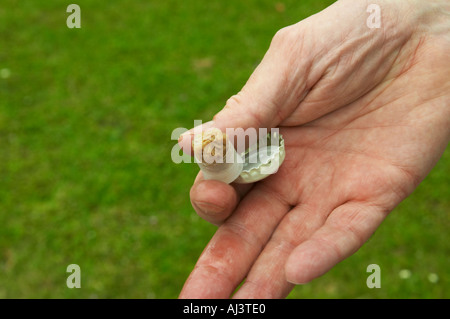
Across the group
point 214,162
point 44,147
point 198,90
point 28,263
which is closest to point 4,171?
point 44,147

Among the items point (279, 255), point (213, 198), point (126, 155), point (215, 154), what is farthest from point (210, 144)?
point (126, 155)

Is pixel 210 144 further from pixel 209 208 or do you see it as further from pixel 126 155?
pixel 126 155

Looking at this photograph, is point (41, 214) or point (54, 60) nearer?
point (41, 214)

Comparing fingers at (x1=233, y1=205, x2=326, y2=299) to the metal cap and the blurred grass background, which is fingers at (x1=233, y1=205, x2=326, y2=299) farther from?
the blurred grass background

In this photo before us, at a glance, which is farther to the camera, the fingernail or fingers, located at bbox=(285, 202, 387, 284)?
the fingernail

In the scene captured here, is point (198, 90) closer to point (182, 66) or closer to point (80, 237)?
point (182, 66)

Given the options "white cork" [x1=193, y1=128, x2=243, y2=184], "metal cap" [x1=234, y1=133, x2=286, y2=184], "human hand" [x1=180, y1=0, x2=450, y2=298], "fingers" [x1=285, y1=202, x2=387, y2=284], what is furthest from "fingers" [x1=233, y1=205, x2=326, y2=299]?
"white cork" [x1=193, y1=128, x2=243, y2=184]
